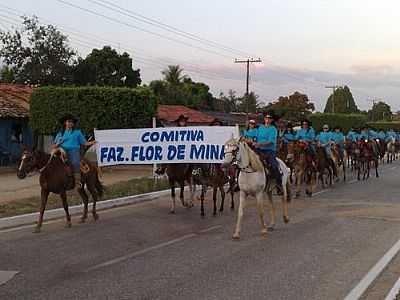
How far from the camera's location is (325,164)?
21.4 meters

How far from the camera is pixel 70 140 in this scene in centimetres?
1260

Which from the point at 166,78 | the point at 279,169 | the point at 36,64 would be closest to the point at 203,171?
→ the point at 279,169

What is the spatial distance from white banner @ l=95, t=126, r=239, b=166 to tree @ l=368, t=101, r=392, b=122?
111 m

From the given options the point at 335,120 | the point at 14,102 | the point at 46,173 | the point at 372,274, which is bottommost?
the point at 372,274

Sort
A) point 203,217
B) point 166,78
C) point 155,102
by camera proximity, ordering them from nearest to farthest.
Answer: point 203,217
point 155,102
point 166,78

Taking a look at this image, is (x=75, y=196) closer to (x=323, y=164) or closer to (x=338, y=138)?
(x=323, y=164)

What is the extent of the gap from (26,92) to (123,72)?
2249cm

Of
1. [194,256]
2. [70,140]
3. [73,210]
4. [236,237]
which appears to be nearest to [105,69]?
[73,210]

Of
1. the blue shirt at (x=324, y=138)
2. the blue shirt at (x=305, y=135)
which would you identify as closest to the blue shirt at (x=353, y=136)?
the blue shirt at (x=324, y=138)

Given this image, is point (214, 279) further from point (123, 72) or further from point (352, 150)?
point (123, 72)

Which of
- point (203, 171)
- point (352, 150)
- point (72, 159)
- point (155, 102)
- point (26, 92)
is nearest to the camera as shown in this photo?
point (72, 159)

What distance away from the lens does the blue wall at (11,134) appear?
30000mm

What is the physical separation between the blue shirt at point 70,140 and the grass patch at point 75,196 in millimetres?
2366

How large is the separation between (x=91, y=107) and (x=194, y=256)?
2033 centimetres
